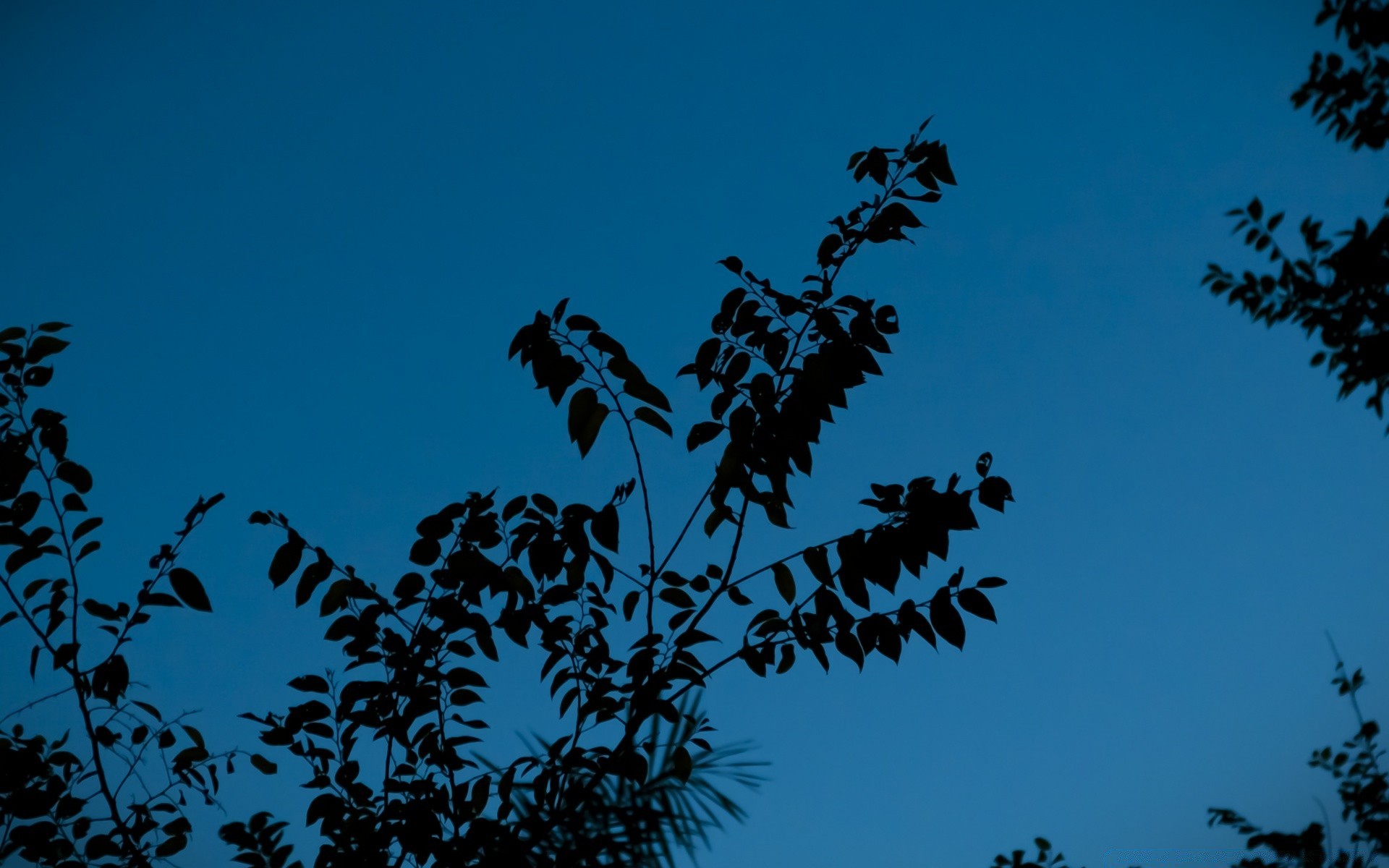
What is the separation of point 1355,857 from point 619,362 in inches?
127

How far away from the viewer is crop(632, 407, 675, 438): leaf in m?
1.66

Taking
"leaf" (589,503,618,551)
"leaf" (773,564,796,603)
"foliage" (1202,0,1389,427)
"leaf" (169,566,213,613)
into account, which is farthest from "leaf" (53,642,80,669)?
"foliage" (1202,0,1389,427)

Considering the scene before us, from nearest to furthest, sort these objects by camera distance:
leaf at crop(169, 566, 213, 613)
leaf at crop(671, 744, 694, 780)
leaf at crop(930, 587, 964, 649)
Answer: leaf at crop(169, 566, 213, 613)
leaf at crop(930, 587, 964, 649)
leaf at crop(671, 744, 694, 780)

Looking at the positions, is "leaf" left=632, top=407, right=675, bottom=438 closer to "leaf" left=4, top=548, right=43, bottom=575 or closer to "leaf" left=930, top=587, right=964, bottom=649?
"leaf" left=930, top=587, right=964, bottom=649

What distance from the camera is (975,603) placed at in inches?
61.4

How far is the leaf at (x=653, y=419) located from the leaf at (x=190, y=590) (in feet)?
2.95

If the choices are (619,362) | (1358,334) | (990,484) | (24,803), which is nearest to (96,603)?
(24,803)

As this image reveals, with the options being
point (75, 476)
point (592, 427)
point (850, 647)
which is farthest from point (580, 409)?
point (75, 476)

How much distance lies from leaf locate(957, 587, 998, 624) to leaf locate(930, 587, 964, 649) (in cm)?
3

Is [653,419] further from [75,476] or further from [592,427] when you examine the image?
[75,476]

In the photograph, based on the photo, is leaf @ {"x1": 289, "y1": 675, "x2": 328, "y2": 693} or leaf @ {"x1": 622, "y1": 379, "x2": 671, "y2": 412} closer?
leaf @ {"x1": 622, "y1": 379, "x2": 671, "y2": 412}

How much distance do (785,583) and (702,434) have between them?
401 millimetres

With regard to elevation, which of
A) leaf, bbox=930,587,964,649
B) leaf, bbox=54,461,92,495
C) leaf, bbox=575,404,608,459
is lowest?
leaf, bbox=930,587,964,649

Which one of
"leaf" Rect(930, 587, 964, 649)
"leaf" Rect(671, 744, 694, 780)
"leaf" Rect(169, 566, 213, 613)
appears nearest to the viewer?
"leaf" Rect(169, 566, 213, 613)
